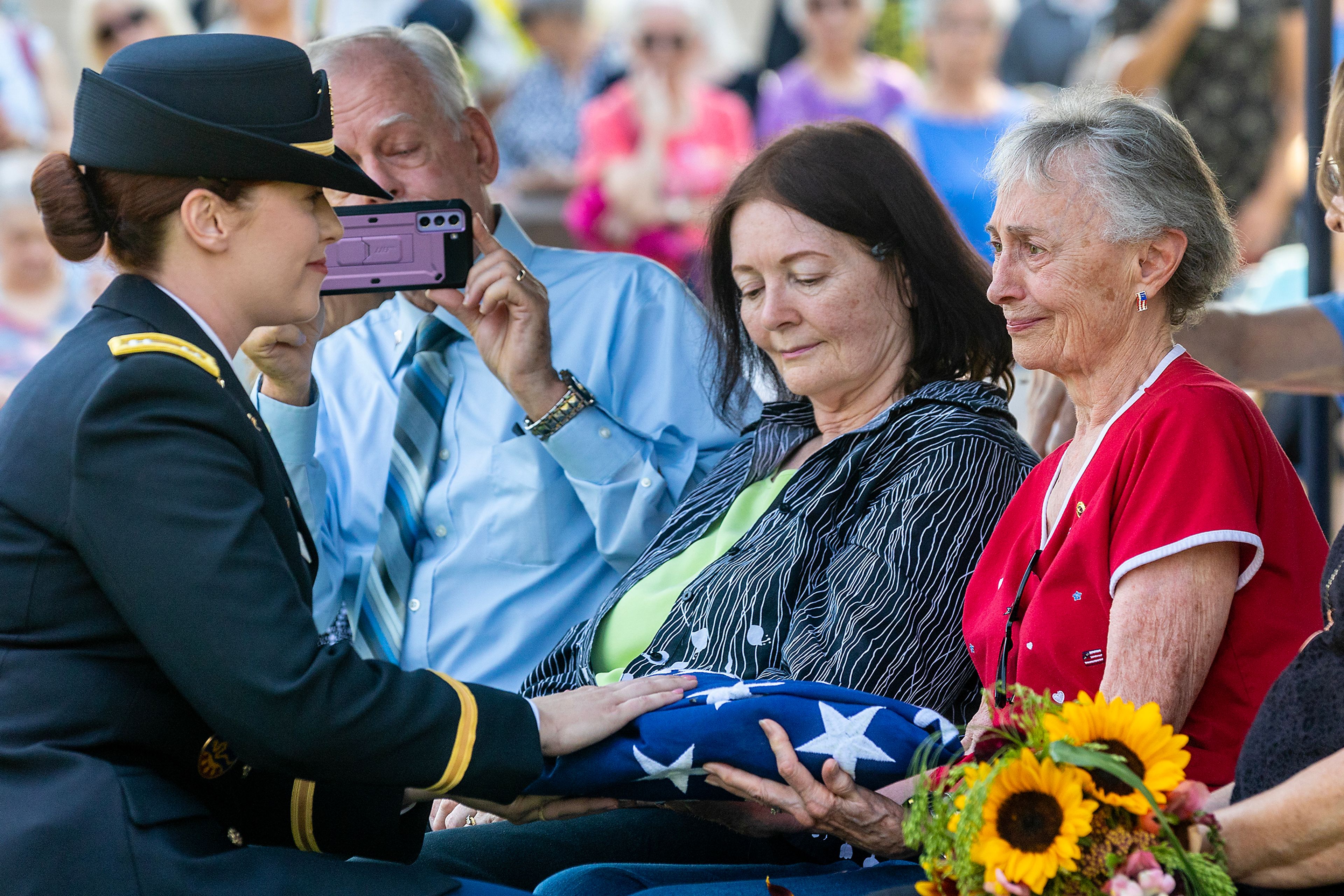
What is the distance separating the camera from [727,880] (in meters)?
2.15

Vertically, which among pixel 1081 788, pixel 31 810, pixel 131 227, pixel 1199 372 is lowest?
pixel 31 810

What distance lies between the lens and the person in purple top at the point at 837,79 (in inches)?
247

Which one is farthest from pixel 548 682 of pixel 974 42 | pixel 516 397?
pixel 974 42

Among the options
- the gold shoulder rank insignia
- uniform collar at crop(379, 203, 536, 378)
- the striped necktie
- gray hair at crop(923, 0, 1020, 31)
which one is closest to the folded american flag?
the gold shoulder rank insignia

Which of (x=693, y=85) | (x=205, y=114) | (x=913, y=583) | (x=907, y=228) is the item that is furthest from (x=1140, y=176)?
(x=693, y=85)

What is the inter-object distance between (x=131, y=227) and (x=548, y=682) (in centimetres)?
114

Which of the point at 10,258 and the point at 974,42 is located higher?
the point at 974,42

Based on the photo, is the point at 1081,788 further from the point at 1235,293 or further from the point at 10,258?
the point at 10,258

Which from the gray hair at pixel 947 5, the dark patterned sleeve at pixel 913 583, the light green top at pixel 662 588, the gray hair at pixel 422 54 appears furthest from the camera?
the gray hair at pixel 947 5

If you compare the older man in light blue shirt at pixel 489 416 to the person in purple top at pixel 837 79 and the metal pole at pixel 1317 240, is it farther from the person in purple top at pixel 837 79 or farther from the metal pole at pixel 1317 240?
the person in purple top at pixel 837 79

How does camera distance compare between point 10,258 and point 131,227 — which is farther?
point 10,258

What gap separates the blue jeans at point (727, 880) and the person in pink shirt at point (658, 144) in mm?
3888

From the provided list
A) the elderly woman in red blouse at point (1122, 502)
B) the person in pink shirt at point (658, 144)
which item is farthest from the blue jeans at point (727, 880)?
the person in pink shirt at point (658, 144)

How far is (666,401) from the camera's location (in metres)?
2.96
